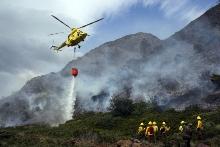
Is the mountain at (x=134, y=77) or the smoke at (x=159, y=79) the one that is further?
the mountain at (x=134, y=77)

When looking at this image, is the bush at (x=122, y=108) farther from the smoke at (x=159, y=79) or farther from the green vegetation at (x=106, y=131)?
the smoke at (x=159, y=79)

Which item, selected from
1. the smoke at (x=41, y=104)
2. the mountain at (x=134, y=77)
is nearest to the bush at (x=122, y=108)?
the mountain at (x=134, y=77)

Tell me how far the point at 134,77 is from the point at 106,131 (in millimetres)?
49546

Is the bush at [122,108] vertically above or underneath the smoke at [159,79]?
underneath

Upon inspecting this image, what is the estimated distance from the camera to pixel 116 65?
107m

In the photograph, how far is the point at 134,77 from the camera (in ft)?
303

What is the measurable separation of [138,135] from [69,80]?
6437cm

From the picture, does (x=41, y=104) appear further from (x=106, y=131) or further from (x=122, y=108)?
(x=106, y=131)

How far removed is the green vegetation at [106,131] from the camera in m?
32.4

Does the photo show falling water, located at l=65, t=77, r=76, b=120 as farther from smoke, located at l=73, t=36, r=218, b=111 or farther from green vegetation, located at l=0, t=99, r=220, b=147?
green vegetation, located at l=0, t=99, r=220, b=147

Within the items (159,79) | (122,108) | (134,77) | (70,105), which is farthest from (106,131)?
(134,77)

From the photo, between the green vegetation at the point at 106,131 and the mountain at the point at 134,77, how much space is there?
47.4 ft

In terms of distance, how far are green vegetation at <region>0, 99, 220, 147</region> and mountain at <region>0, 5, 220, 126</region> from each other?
569 inches

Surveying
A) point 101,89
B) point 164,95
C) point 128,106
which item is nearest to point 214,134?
point 128,106
